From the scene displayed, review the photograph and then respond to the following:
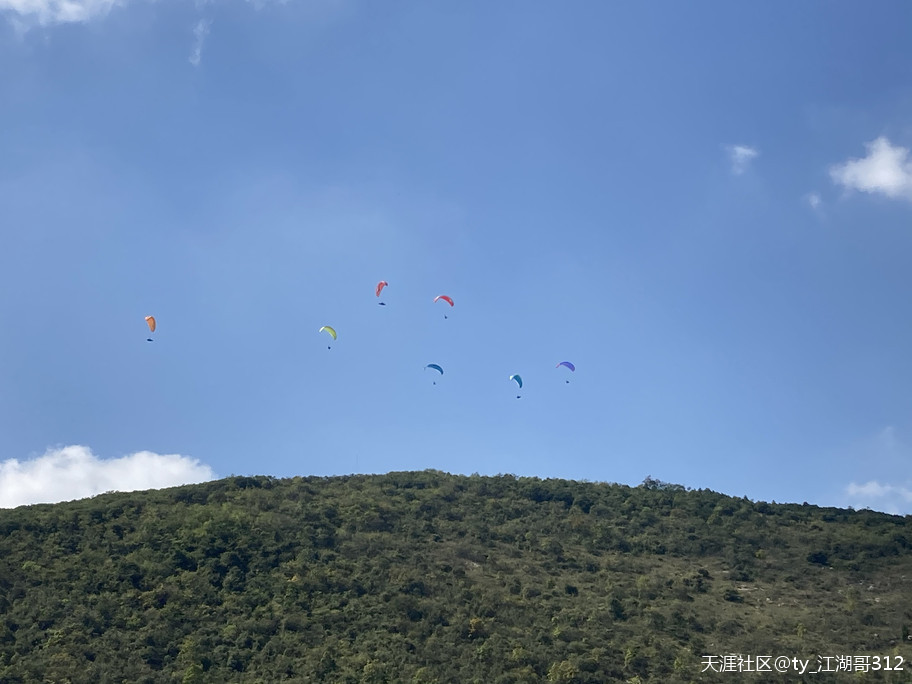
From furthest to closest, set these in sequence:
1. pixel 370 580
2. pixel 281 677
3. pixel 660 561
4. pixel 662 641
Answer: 1. pixel 660 561
2. pixel 370 580
3. pixel 662 641
4. pixel 281 677

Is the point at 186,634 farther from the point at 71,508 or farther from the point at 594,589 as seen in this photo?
the point at 594,589

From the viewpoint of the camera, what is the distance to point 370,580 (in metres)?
62.8

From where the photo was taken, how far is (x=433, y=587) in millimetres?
62656

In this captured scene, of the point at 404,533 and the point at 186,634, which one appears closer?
the point at 186,634

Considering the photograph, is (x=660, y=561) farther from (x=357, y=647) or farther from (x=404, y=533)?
(x=357, y=647)

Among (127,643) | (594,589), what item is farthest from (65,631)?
(594,589)

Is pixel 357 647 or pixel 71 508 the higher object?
pixel 71 508

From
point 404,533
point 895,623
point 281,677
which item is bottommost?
point 281,677

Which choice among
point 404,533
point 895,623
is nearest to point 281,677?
point 404,533

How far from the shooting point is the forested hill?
5391 centimetres

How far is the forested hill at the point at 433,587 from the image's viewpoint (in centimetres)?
5391

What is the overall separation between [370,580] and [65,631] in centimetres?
1785

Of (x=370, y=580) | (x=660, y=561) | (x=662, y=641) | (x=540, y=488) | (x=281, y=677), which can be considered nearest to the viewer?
(x=281, y=677)

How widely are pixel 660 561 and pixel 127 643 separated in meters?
35.5
